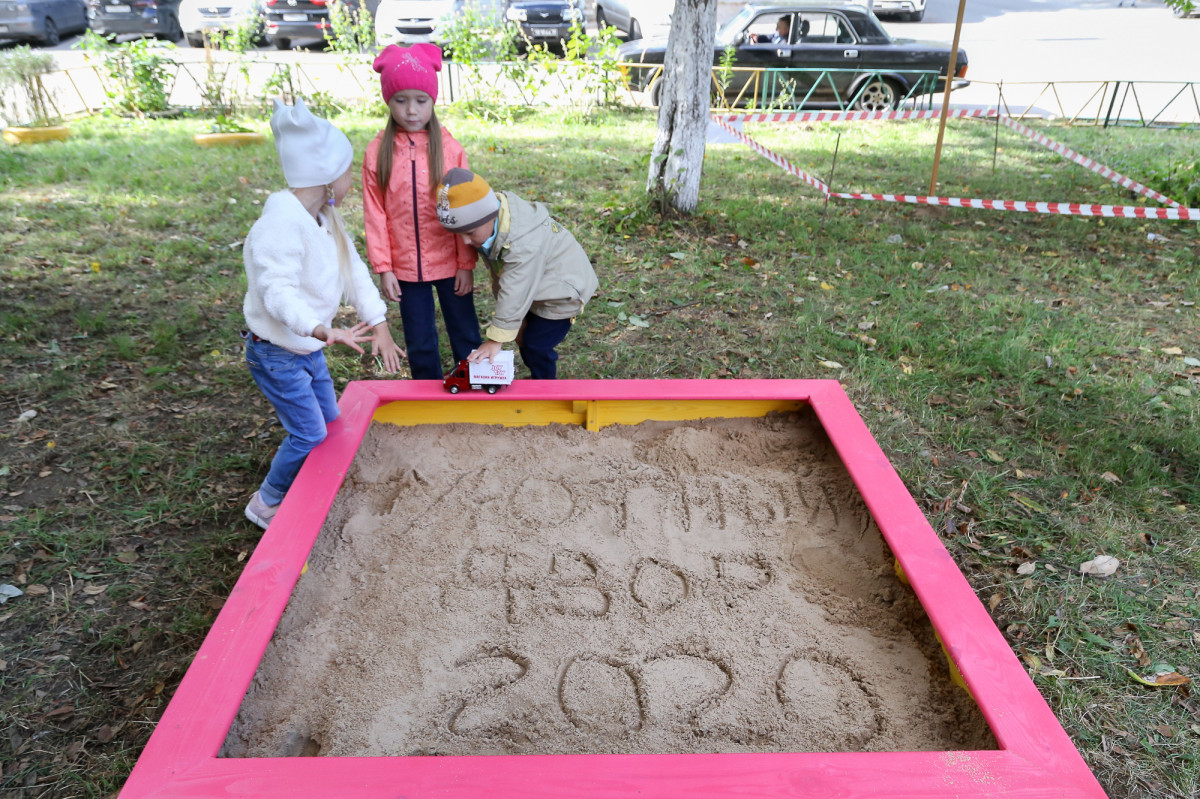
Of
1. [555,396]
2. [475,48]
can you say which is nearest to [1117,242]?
[555,396]

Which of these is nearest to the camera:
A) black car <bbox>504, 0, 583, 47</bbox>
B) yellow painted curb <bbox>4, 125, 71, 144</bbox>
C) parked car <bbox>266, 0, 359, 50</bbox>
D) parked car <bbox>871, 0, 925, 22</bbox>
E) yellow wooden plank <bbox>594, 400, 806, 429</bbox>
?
yellow wooden plank <bbox>594, 400, 806, 429</bbox>

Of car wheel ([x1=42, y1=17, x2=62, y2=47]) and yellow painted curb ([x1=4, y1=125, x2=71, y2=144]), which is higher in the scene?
car wheel ([x1=42, y1=17, x2=62, y2=47])

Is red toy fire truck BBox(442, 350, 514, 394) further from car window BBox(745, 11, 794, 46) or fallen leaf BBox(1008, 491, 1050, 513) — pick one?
car window BBox(745, 11, 794, 46)

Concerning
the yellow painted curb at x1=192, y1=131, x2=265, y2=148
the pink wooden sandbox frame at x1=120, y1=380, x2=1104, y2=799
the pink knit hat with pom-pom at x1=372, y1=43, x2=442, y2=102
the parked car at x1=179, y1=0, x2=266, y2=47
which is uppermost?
the parked car at x1=179, y1=0, x2=266, y2=47

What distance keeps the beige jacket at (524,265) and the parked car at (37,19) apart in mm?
13270

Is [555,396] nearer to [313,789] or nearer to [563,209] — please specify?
[313,789]

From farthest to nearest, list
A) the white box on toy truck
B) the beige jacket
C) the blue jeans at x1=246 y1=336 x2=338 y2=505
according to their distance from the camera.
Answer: the white box on toy truck < the beige jacket < the blue jeans at x1=246 y1=336 x2=338 y2=505

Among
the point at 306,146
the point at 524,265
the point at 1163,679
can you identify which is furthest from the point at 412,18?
the point at 1163,679

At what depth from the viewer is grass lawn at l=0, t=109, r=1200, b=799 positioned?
215cm

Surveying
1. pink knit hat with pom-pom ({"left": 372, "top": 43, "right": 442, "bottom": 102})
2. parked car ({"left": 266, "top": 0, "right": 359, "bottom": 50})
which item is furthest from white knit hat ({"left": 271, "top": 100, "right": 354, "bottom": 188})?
parked car ({"left": 266, "top": 0, "right": 359, "bottom": 50})

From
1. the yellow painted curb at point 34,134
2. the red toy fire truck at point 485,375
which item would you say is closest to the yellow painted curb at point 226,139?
the yellow painted curb at point 34,134

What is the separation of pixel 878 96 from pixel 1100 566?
8391 mm

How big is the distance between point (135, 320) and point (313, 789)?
3.50 m

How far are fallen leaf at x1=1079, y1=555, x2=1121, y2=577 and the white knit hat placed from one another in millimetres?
2674
